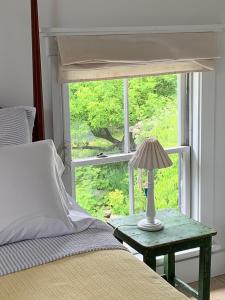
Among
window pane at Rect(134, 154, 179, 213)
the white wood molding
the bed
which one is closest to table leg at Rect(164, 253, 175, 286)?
window pane at Rect(134, 154, 179, 213)

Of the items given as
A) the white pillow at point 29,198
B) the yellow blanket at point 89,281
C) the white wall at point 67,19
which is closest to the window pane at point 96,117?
the white wall at point 67,19

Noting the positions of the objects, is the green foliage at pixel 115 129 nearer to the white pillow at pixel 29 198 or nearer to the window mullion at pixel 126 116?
the window mullion at pixel 126 116

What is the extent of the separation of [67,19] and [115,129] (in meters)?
0.70

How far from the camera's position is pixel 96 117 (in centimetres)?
296

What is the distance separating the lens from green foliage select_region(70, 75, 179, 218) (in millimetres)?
2924

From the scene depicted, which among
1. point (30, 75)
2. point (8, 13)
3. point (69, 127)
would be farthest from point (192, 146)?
point (8, 13)

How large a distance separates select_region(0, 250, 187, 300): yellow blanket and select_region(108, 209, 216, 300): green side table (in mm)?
692

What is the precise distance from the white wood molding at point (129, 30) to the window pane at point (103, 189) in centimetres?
77

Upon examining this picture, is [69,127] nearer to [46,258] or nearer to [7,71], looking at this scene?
[7,71]

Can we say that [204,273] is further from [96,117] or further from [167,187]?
[96,117]

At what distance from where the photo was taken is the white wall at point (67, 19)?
256 cm

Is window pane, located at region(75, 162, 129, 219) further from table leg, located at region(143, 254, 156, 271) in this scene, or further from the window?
table leg, located at region(143, 254, 156, 271)

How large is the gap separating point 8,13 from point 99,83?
0.65 m

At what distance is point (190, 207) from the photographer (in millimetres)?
3320
